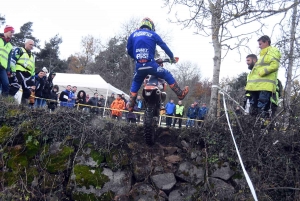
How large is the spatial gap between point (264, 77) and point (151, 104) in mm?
2330

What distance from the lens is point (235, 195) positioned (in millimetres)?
5160

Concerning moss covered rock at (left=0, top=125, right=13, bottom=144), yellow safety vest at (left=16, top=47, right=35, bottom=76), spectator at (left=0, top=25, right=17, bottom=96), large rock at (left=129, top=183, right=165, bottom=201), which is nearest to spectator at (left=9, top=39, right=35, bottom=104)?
yellow safety vest at (left=16, top=47, right=35, bottom=76)

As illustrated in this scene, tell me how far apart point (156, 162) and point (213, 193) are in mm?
1064

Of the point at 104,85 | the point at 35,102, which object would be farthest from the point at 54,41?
the point at 35,102

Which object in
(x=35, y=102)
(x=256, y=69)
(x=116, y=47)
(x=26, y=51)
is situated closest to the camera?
(x=256, y=69)

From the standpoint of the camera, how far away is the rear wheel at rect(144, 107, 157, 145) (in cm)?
558

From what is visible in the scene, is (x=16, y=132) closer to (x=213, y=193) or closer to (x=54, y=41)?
(x=213, y=193)

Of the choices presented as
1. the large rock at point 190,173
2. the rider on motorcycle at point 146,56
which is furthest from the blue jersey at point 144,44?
the large rock at point 190,173

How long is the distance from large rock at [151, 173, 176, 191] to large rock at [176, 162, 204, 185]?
0.15 meters

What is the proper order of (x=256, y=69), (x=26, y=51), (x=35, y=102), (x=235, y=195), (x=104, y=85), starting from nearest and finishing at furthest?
(x=235, y=195) < (x=256, y=69) < (x=26, y=51) < (x=35, y=102) < (x=104, y=85)

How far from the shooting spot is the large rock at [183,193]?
17.2 ft

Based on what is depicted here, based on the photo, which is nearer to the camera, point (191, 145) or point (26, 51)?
point (191, 145)

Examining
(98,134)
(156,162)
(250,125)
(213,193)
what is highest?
(250,125)

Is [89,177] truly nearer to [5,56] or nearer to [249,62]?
[5,56]
